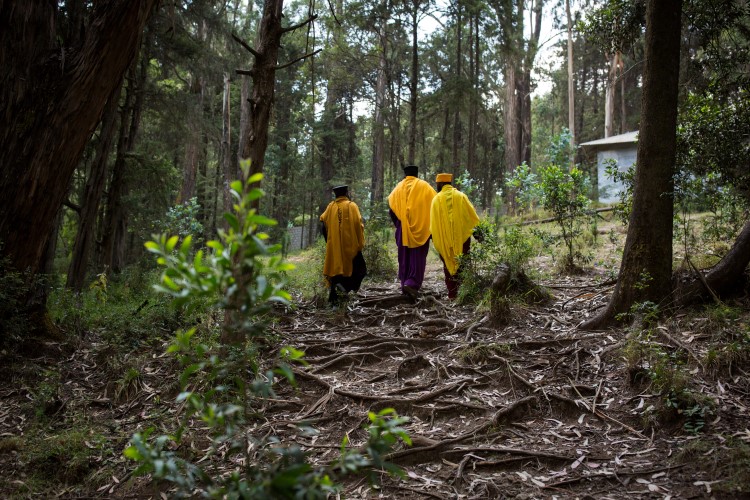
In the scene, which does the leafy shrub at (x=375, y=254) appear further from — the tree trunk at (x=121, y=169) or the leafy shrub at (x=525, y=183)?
the tree trunk at (x=121, y=169)

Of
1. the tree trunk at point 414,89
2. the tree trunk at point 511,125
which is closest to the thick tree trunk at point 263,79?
the tree trunk at point 414,89

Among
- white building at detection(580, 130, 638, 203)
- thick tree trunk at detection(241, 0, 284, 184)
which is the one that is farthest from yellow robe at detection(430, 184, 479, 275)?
white building at detection(580, 130, 638, 203)

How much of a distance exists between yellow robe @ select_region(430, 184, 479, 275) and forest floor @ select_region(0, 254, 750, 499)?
6.49 feet

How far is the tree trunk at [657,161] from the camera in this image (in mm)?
5793

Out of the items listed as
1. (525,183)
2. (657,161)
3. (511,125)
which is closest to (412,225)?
(657,161)

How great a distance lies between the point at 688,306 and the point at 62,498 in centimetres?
577

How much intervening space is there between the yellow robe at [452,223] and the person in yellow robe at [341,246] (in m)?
1.26

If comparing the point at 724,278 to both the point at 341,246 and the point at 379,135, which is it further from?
the point at 379,135

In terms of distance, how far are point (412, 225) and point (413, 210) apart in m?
0.24

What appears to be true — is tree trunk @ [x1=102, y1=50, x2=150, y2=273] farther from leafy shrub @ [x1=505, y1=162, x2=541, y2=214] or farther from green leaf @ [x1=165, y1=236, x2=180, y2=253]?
green leaf @ [x1=165, y1=236, x2=180, y2=253]

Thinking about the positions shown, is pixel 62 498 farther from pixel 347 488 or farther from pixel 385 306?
pixel 385 306

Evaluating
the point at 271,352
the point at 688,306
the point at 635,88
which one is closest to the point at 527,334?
the point at 688,306

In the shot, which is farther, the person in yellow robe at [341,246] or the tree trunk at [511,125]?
the tree trunk at [511,125]

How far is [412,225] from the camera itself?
374 inches
